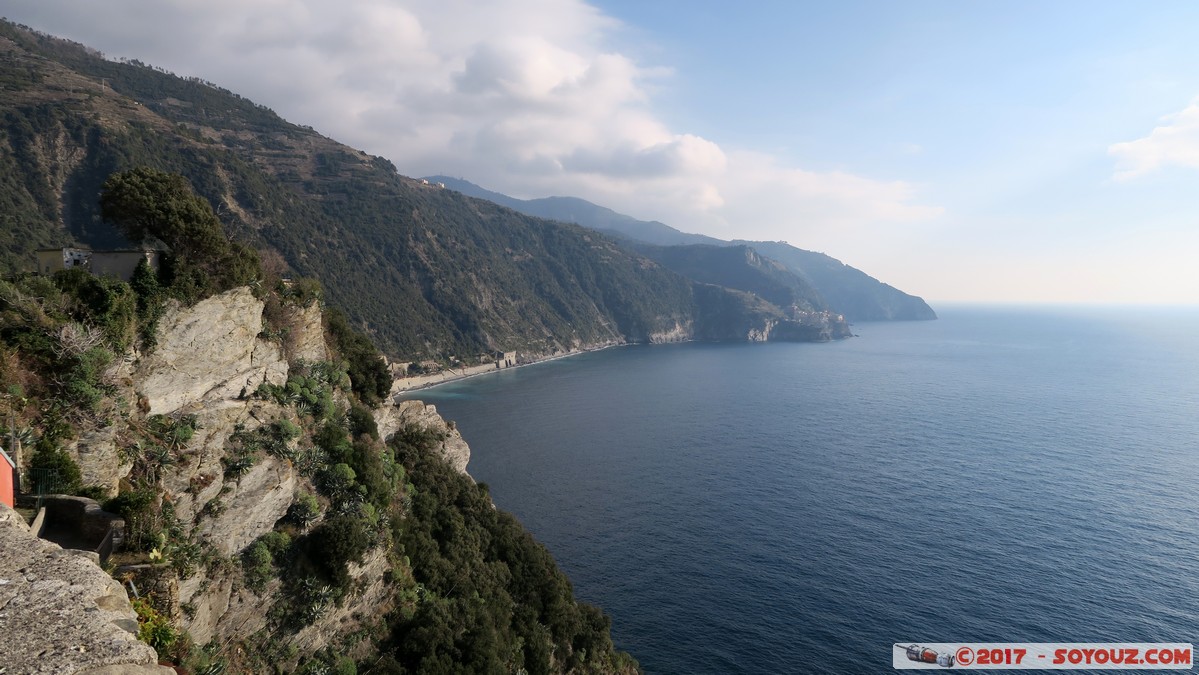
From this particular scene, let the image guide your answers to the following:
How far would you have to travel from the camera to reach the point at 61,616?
8.65 meters

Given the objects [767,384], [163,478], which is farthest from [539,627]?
[767,384]

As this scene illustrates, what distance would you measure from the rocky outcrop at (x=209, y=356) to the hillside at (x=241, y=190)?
6591 centimetres

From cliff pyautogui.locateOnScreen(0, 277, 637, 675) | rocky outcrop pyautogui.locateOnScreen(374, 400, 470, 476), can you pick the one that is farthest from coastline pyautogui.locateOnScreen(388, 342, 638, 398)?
cliff pyautogui.locateOnScreen(0, 277, 637, 675)

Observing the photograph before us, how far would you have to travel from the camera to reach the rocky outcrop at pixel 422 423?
1511 inches

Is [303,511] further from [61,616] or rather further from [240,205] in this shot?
[240,205]

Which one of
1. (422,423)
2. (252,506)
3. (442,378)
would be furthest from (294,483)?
(442,378)

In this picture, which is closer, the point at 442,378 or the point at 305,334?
the point at 305,334

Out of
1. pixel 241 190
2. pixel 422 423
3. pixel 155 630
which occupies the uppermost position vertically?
pixel 241 190

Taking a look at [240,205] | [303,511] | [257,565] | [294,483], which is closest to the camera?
[257,565]

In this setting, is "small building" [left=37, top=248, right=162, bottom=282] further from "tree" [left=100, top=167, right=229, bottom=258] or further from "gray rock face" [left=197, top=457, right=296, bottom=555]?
"gray rock face" [left=197, top=457, right=296, bottom=555]

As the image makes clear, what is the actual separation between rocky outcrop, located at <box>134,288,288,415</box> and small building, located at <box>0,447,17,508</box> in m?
5.41

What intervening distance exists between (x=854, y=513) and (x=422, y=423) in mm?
43577

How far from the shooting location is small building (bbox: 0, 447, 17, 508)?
12.4 m

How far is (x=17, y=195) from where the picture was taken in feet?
273
